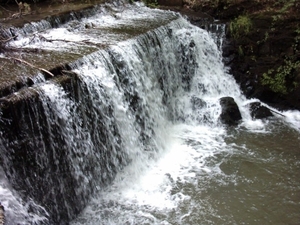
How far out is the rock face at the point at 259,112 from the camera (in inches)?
314

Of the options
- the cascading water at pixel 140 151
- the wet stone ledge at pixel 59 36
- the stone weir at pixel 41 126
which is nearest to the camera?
the stone weir at pixel 41 126

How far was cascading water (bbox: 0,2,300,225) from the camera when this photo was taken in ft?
15.3

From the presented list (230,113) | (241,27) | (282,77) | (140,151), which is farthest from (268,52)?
(140,151)

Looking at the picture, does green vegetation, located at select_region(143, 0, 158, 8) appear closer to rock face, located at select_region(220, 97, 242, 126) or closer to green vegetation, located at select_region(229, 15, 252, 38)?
green vegetation, located at select_region(229, 15, 252, 38)

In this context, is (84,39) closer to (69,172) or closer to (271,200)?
(69,172)

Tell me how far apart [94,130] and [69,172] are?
2.87 ft

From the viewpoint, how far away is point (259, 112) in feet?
26.2

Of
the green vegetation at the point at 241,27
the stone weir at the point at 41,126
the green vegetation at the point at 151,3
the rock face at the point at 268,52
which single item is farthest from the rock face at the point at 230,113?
the green vegetation at the point at 151,3

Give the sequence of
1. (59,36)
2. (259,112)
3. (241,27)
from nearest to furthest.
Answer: (59,36), (259,112), (241,27)

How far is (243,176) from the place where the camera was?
6.00 metres

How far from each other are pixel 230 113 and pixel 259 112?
2.50 feet

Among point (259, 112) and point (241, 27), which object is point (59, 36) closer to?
point (241, 27)

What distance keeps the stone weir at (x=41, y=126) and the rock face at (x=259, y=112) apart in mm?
3533

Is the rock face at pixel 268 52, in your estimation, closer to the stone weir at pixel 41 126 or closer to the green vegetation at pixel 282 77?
the green vegetation at pixel 282 77
